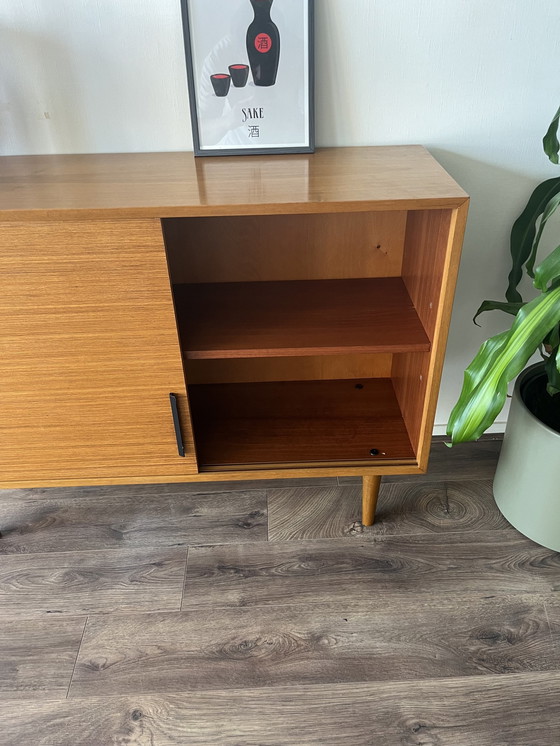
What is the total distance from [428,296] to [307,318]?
252 millimetres

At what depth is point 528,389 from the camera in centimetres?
140

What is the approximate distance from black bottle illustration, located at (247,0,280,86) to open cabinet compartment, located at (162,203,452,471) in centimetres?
28

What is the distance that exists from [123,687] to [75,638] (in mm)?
160

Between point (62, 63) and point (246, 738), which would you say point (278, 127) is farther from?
point (246, 738)

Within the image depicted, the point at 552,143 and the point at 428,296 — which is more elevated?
the point at 552,143

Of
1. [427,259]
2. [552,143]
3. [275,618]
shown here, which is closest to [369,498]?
[275,618]

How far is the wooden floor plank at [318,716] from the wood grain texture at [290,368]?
2.37ft

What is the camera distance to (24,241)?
0.97m

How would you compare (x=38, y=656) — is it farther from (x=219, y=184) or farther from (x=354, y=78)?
(x=354, y=78)

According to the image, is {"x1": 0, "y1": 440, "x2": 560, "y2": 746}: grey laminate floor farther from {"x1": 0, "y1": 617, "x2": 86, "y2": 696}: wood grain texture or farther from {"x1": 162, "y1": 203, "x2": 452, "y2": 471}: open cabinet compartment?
{"x1": 162, "y1": 203, "x2": 452, "y2": 471}: open cabinet compartment

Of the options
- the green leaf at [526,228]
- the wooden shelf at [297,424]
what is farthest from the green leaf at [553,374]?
the wooden shelf at [297,424]

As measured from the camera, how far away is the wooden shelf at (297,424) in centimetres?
130

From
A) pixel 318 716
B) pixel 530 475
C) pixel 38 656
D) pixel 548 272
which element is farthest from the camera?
pixel 530 475

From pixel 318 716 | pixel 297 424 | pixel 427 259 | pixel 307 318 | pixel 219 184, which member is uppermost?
pixel 219 184
